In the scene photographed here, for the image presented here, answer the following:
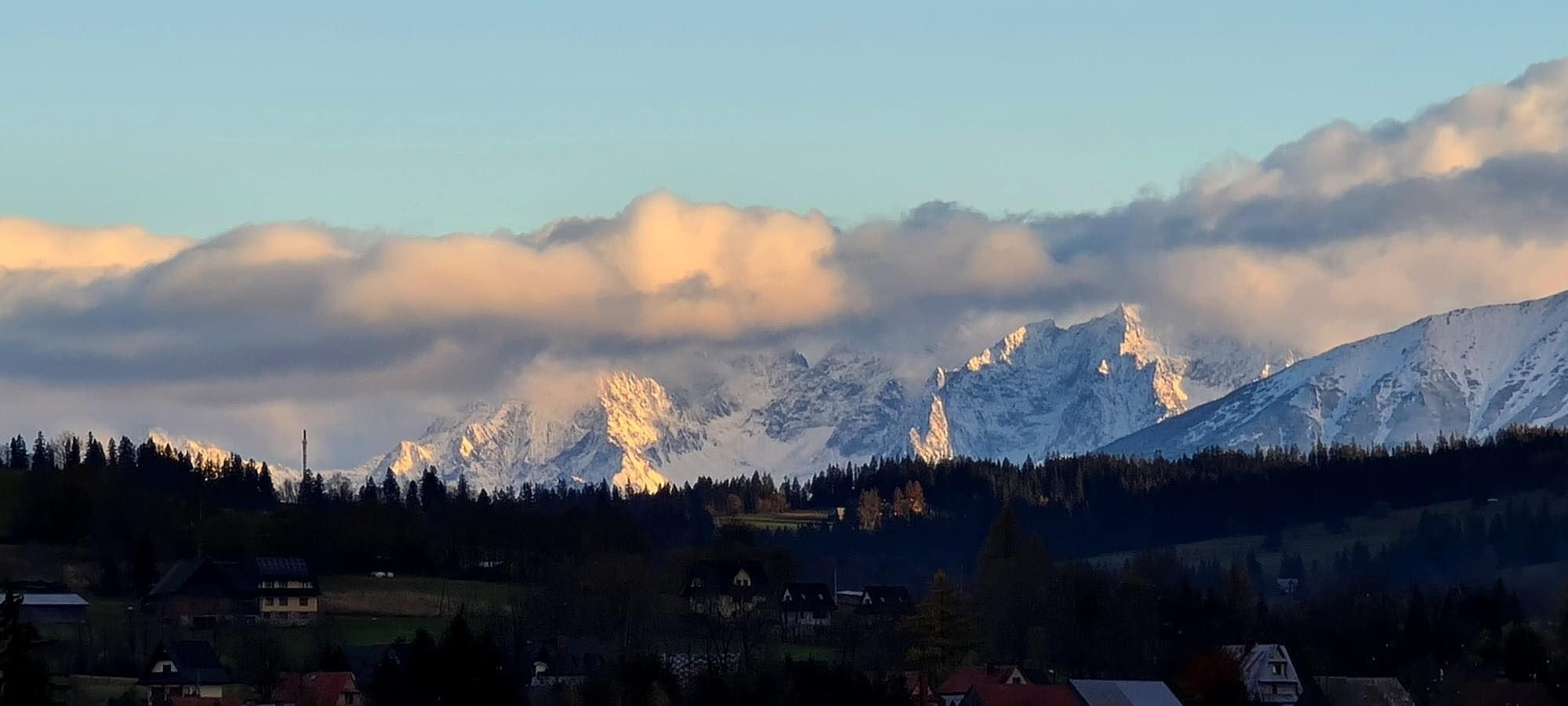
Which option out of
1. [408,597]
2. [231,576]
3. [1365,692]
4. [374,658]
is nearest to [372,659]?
[374,658]

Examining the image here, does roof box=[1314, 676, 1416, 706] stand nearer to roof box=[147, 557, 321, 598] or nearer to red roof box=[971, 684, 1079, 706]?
red roof box=[971, 684, 1079, 706]

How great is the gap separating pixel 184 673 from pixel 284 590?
→ 44462mm

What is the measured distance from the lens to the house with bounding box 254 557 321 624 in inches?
7254

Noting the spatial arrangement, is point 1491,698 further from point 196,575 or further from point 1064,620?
point 196,575

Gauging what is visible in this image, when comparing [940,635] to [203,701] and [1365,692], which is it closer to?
[1365,692]

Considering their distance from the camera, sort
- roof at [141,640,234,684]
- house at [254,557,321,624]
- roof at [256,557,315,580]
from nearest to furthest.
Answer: roof at [141,640,234,684] → house at [254,557,321,624] → roof at [256,557,315,580]

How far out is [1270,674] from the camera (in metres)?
156

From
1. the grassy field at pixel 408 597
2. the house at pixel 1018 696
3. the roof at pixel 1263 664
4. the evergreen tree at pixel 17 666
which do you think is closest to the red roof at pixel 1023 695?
the house at pixel 1018 696

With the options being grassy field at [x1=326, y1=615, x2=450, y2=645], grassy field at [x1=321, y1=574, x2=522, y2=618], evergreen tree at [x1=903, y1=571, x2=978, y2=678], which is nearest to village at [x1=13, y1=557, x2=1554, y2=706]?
grassy field at [x1=326, y1=615, x2=450, y2=645]

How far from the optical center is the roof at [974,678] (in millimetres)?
145250

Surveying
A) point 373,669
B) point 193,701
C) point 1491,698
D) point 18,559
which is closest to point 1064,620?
point 1491,698

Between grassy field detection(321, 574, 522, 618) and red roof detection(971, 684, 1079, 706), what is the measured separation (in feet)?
150

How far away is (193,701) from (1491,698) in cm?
6425

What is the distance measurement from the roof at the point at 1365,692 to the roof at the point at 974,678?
17056mm
